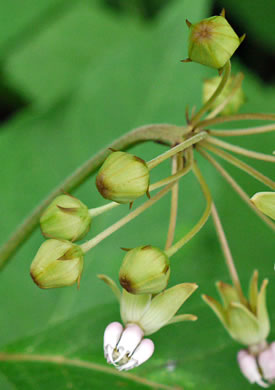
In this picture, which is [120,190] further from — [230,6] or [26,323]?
[230,6]

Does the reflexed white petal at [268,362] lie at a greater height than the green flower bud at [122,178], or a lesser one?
lesser

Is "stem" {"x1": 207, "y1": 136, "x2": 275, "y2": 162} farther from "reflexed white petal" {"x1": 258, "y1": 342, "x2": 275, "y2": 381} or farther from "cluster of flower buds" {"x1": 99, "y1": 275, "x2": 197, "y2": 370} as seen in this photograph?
"reflexed white petal" {"x1": 258, "y1": 342, "x2": 275, "y2": 381}

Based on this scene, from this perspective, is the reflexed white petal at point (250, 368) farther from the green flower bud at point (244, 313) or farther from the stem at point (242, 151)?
the stem at point (242, 151)

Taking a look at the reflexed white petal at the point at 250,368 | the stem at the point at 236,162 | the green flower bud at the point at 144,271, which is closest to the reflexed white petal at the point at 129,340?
the green flower bud at the point at 144,271

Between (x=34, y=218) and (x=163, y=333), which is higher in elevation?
(x=34, y=218)

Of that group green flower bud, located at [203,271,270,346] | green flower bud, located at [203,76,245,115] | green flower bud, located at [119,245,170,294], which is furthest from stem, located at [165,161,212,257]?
green flower bud, located at [203,76,245,115]

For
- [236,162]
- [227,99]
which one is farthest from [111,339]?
[227,99]

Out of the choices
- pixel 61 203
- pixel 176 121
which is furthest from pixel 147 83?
pixel 61 203
